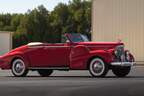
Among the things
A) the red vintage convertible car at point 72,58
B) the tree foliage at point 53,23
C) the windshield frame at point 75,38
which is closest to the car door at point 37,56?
the red vintage convertible car at point 72,58

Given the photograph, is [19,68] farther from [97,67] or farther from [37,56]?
[97,67]

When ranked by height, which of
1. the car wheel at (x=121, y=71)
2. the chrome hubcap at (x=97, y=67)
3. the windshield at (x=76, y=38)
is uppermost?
the windshield at (x=76, y=38)

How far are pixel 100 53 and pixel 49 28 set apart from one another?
232 ft

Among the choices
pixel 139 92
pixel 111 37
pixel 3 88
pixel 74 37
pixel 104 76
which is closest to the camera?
pixel 139 92

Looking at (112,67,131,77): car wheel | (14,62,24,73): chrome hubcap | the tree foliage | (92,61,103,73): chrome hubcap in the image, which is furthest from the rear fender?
the tree foliage

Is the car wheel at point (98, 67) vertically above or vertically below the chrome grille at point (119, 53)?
below

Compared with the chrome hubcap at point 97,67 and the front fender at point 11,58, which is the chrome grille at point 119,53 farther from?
the front fender at point 11,58

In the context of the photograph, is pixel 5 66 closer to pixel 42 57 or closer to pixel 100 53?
pixel 42 57

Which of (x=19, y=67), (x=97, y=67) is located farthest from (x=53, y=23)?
(x=97, y=67)

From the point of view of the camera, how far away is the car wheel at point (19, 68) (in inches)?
920

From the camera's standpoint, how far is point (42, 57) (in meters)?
23.2

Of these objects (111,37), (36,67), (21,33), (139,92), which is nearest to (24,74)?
(36,67)

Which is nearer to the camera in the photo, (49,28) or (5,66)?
(5,66)

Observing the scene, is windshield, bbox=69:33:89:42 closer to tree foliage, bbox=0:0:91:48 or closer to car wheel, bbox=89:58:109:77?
car wheel, bbox=89:58:109:77
